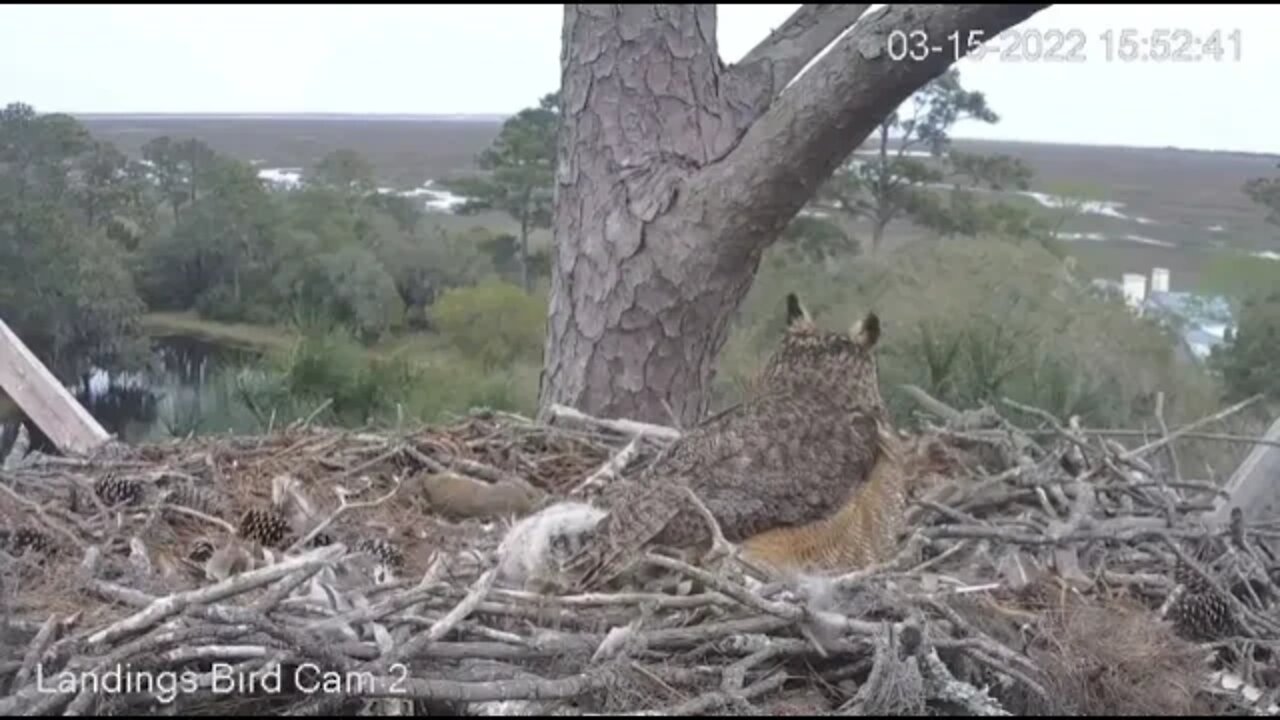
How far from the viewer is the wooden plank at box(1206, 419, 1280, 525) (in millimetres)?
2240

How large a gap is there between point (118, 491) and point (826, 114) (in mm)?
1479

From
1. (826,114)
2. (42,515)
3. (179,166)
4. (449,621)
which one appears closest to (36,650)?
(449,621)

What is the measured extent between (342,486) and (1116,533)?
4.60 feet

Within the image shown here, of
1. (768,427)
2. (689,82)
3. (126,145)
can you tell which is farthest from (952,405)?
(126,145)

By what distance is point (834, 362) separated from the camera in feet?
7.23

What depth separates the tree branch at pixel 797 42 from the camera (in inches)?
116

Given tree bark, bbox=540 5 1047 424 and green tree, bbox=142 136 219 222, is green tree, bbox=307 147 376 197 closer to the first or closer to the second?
green tree, bbox=142 136 219 222

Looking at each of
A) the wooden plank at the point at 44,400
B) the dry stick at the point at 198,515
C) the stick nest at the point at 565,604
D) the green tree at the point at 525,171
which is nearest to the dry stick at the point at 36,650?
the stick nest at the point at 565,604

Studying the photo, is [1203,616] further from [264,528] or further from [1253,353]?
[264,528]

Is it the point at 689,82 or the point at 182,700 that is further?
the point at 689,82

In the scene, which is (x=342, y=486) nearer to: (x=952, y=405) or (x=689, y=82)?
(x=689, y=82)

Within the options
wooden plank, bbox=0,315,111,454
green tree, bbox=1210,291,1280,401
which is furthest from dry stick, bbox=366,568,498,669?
green tree, bbox=1210,291,1280,401

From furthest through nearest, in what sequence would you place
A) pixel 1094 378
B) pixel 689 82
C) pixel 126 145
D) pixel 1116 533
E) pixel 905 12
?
pixel 1094 378 → pixel 689 82 → pixel 126 145 → pixel 905 12 → pixel 1116 533

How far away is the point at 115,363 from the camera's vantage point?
2.68 meters
